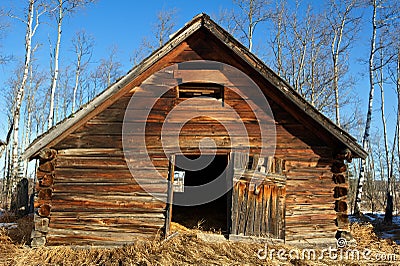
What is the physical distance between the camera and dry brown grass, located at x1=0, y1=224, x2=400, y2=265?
22.4 ft

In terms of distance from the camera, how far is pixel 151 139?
26.5ft

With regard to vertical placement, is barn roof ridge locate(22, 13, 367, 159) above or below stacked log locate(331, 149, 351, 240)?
above

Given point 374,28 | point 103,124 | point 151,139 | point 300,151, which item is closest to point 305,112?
point 300,151

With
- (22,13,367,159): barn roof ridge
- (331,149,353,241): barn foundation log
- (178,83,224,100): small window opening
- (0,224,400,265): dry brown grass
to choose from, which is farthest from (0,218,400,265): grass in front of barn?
(178,83,224,100): small window opening

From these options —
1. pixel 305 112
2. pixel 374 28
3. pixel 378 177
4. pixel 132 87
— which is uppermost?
pixel 374 28

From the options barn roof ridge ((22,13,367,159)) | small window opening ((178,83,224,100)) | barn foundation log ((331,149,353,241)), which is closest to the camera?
barn roof ridge ((22,13,367,159))

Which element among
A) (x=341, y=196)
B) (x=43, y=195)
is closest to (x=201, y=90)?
(x=341, y=196)

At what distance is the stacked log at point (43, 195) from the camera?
7621 millimetres

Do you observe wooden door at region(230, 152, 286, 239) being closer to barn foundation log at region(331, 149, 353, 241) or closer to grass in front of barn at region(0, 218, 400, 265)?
grass in front of barn at region(0, 218, 400, 265)

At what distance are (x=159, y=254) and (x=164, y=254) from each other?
11 centimetres

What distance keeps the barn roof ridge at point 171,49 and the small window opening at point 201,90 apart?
97 cm

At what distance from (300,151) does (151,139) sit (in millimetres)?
3750

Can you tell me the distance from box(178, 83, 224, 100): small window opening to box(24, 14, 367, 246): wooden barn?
3 cm

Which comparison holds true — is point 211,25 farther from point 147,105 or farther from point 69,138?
point 69,138
